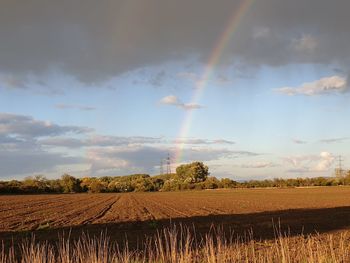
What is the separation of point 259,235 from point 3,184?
158m

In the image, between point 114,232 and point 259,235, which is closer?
point 259,235

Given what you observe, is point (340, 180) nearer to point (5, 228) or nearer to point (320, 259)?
point (5, 228)

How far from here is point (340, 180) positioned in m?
181

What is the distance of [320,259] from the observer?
372 inches

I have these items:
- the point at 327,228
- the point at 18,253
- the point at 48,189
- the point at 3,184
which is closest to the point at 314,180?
the point at 48,189

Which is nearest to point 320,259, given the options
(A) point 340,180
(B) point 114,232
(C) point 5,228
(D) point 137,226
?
(B) point 114,232

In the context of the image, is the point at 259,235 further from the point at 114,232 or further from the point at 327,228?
the point at 114,232

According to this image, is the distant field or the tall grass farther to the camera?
the distant field

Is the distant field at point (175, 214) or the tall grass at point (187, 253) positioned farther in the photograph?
the distant field at point (175, 214)

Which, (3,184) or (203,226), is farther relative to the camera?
(3,184)

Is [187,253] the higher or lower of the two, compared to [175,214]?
higher

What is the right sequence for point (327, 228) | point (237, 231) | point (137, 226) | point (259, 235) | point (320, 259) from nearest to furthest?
1. point (320, 259)
2. point (259, 235)
3. point (237, 231)
4. point (327, 228)
5. point (137, 226)

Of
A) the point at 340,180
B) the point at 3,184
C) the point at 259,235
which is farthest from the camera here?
the point at 340,180

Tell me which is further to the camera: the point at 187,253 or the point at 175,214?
the point at 175,214
